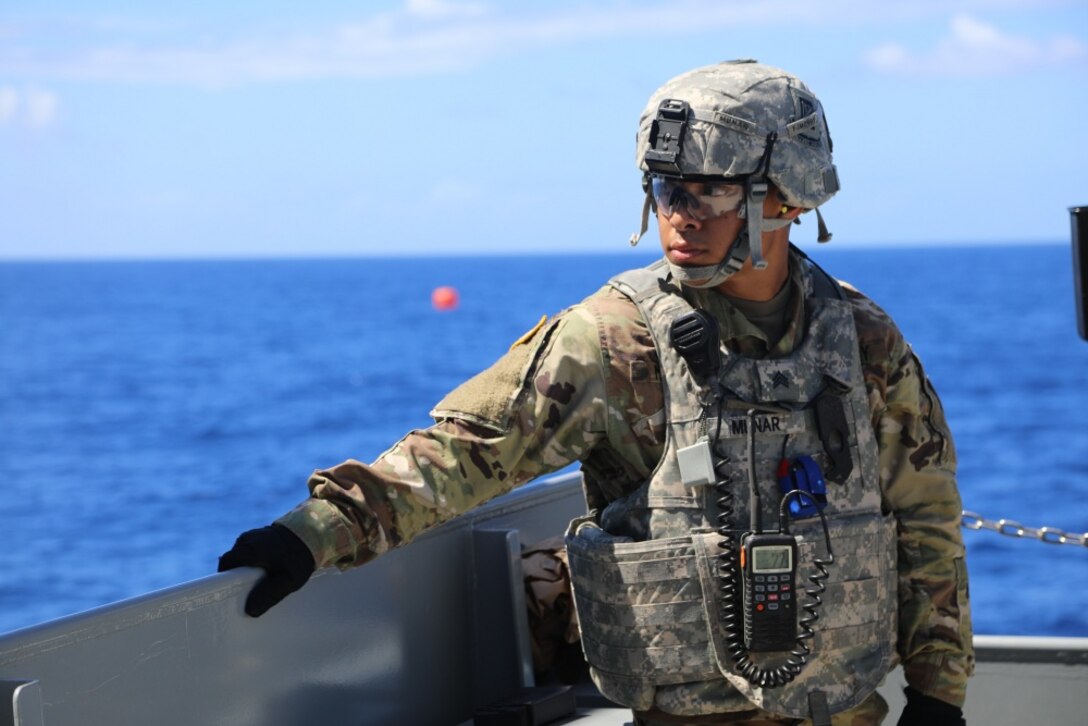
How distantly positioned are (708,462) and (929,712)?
2.46ft

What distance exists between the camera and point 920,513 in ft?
11.7

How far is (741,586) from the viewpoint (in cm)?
328

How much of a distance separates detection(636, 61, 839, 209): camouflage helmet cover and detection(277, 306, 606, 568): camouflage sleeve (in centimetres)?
39

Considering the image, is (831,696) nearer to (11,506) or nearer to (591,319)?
(591,319)

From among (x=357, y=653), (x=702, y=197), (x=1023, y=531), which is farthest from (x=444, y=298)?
(x=702, y=197)

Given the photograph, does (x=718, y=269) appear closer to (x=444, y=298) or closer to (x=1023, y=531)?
(x=1023, y=531)

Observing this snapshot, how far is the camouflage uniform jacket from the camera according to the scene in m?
3.26

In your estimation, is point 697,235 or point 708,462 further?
point 697,235

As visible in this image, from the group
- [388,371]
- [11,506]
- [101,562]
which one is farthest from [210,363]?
[101,562]

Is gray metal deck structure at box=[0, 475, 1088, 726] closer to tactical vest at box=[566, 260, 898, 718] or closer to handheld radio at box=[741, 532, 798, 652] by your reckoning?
tactical vest at box=[566, 260, 898, 718]

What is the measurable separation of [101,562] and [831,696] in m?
30.0

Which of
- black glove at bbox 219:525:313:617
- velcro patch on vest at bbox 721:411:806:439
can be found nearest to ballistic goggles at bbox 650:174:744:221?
velcro patch on vest at bbox 721:411:806:439

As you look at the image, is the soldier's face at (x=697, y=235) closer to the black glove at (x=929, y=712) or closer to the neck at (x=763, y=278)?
the neck at (x=763, y=278)

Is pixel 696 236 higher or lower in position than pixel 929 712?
higher
